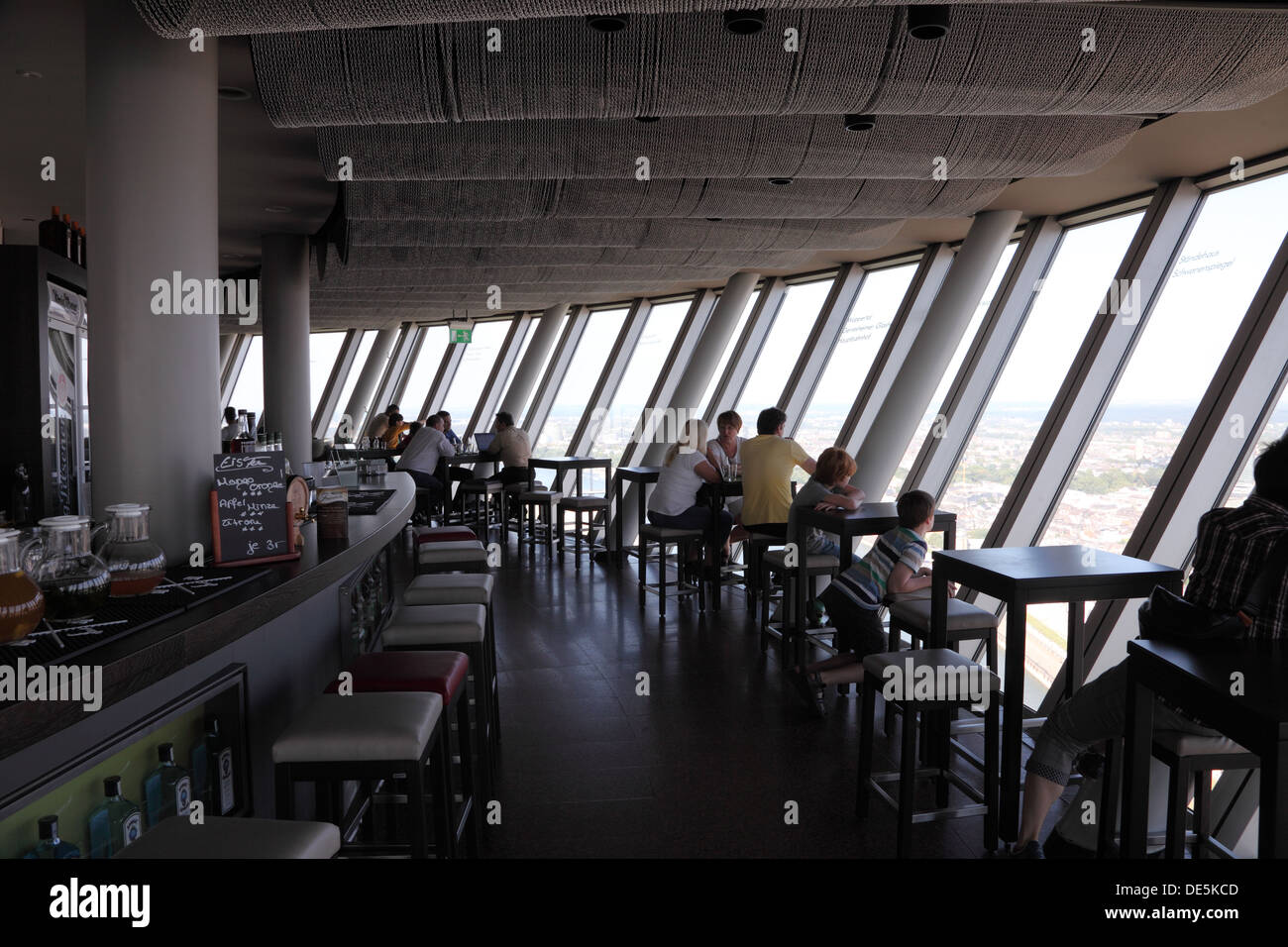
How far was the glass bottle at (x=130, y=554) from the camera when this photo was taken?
204 centimetres

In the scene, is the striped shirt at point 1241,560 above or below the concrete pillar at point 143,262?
below

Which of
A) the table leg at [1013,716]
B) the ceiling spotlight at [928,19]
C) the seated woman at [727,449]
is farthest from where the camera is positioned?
the seated woman at [727,449]

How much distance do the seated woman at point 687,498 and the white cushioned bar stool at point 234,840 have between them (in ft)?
16.6

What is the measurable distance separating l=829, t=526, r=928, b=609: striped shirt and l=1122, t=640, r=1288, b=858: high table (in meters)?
1.52

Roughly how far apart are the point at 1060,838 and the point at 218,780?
2566mm

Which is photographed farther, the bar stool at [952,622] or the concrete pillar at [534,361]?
the concrete pillar at [534,361]

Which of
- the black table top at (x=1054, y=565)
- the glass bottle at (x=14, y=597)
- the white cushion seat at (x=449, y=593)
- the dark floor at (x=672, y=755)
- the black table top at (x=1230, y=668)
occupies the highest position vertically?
the glass bottle at (x=14, y=597)

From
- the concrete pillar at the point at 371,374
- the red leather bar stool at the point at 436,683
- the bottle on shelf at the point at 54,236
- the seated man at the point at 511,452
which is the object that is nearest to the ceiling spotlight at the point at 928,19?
the red leather bar stool at the point at 436,683

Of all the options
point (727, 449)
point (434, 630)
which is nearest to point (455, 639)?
point (434, 630)

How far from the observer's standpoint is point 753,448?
234 inches

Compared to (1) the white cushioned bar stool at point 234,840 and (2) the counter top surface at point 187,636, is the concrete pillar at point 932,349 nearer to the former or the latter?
(2) the counter top surface at point 187,636

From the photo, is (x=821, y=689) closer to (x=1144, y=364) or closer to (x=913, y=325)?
(x=1144, y=364)

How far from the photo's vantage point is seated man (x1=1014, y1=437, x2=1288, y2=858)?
7.50ft

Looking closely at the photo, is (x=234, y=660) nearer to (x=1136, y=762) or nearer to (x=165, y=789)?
(x=165, y=789)
